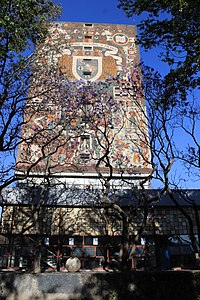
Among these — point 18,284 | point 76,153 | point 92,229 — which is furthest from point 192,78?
point 76,153

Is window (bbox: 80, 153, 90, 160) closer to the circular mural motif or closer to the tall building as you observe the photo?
the tall building

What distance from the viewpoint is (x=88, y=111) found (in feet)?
44.8

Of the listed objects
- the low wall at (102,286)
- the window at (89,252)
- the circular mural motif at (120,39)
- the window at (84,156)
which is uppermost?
the circular mural motif at (120,39)

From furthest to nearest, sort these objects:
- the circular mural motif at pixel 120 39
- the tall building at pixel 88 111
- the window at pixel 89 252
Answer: the circular mural motif at pixel 120 39
the window at pixel 89 252
the tall building at pixel 88 111

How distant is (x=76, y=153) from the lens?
738 inches

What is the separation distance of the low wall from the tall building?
16.2ft

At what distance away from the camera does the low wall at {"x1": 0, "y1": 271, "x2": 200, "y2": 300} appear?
7.27 m

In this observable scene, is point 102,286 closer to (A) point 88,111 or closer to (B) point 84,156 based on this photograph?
(A) point 88,111

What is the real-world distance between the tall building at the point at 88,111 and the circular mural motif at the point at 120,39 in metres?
0.10

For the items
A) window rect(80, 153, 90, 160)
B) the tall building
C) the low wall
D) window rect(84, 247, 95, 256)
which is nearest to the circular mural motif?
the tall building

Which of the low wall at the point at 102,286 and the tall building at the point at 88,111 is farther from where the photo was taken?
the tall building at the point at 88,111

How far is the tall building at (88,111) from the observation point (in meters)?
12.3

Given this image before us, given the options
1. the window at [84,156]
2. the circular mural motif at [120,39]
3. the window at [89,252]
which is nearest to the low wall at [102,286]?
the window at [89,252]

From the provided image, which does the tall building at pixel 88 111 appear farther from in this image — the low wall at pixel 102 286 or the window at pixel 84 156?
the low wall at pixel 102 286
